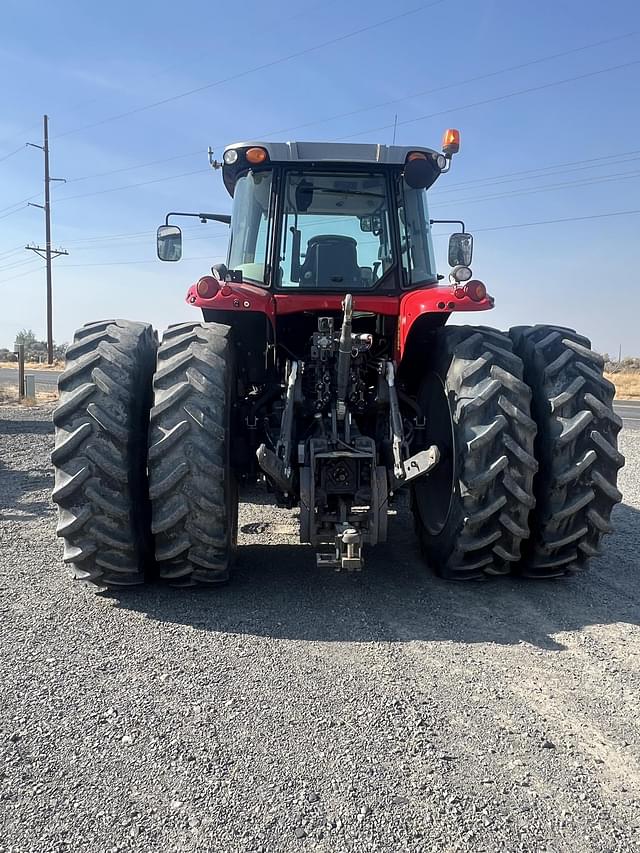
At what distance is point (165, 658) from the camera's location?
297 centimetres

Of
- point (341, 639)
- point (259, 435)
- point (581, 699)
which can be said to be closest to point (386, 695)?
point (341, 639)

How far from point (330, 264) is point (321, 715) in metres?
3.10

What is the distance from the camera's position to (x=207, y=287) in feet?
12.6

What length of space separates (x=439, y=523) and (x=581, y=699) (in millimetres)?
1644

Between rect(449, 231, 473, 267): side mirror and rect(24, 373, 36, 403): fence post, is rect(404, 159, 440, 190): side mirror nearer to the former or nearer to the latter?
rect(449, 231, 473, 267): side mirror

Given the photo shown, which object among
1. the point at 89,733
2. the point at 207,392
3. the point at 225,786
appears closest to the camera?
the point at 225,786

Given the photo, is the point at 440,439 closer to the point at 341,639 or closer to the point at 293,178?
the point at 341,639

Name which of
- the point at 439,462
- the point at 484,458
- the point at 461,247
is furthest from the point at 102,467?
the point at 461,247

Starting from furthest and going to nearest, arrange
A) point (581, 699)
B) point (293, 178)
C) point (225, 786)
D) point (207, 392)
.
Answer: point (293, 178), point (207, 392), point (581, 699), point (225, 786)

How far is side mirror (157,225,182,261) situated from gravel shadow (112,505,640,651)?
8.03 ft

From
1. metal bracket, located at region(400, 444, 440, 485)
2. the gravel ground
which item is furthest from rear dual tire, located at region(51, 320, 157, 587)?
metal bracket, located at region(400, 444, 440, 485)

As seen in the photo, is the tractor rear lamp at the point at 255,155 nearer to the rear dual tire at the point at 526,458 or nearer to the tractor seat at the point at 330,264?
the tractor seat at the point at 330,264

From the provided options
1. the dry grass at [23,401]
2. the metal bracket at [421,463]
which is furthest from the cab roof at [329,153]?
the dry grass at [23,401]

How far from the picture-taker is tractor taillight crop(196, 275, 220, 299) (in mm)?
3812
